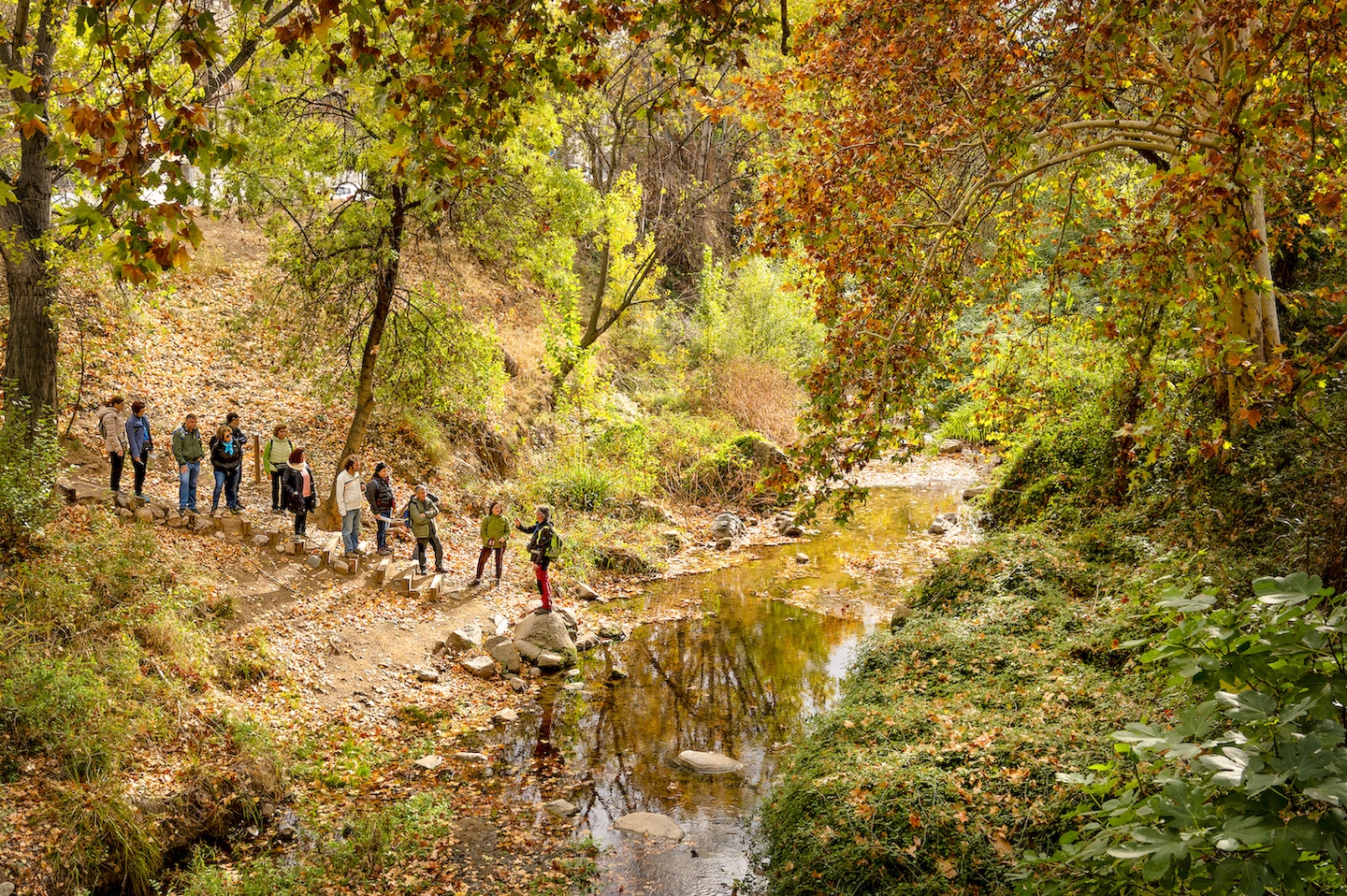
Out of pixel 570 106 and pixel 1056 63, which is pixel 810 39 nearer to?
pixel 1056 63

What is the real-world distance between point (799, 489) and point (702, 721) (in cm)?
576

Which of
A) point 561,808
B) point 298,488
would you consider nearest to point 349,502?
point 298,488

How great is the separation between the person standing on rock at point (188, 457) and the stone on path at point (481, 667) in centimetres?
506

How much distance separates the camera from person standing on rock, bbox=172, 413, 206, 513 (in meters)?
13.0

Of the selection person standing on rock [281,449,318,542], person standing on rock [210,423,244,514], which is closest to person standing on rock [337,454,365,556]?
person standing on rock [281,449,318,542]

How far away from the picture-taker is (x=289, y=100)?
43.1 feet

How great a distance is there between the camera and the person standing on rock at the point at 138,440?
1278 cm

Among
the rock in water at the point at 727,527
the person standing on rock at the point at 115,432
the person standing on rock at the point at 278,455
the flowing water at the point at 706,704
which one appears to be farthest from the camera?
the rock in water at the point at 727,527

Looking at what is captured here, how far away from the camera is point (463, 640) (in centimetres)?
1277

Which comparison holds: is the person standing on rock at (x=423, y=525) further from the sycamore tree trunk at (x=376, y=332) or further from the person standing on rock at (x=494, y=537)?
the sycamore tree trunk at (x=376, y=332)

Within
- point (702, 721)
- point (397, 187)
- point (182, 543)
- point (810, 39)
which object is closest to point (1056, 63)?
point (810, 39)

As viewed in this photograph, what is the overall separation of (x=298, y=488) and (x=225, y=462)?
123 centimetres

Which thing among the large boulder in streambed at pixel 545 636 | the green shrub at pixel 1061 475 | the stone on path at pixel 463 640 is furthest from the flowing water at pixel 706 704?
the green shrub at pixel 1061 475

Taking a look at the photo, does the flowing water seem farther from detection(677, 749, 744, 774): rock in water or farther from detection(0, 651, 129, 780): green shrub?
detection(0, 651, 129, 780): green shrub
